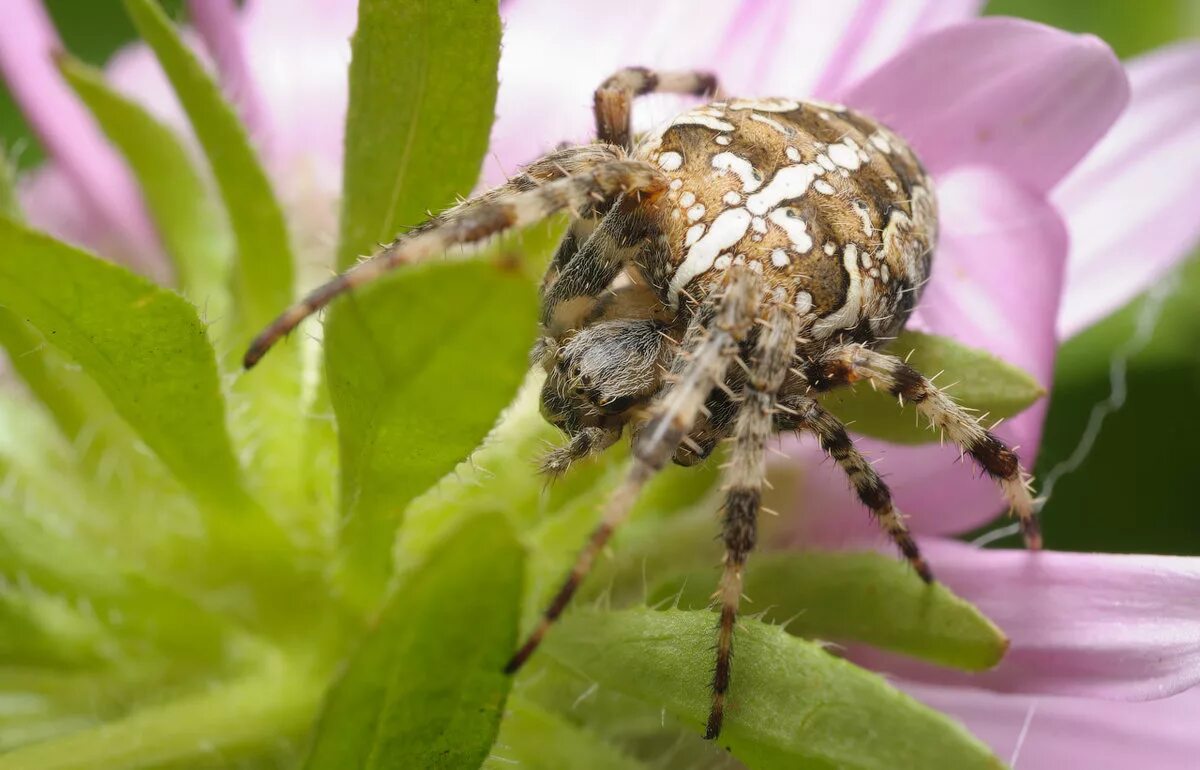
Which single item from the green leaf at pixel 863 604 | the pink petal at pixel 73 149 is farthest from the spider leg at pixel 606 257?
the pink petal at pixel 73 149

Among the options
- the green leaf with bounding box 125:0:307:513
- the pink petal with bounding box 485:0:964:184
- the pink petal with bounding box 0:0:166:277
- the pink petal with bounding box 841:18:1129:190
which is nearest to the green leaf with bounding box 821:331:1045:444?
the pink petal with bounding box 841:18:1129:190

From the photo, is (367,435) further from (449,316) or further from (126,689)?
(126,689)

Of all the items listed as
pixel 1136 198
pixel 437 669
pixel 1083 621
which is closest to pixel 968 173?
pixel 1136 198

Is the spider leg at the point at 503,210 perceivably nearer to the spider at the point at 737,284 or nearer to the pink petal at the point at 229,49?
the spider at the point at 737,284

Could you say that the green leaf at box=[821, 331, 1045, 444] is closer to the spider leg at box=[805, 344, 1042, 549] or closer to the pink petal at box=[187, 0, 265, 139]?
the spider leg at box=[805, 344, 1042, 549]

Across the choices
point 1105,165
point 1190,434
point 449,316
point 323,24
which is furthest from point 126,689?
point 1190,434
